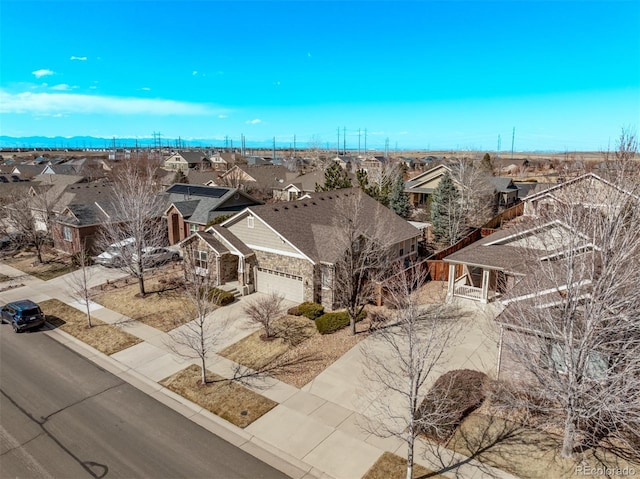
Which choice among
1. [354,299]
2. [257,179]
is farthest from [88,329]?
[257,179]

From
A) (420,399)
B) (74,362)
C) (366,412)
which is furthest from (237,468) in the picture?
(74,362)


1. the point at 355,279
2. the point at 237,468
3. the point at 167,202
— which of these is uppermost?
the point at 167,202

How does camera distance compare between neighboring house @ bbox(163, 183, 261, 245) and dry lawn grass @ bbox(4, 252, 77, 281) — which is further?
neighboring house @ bbox(163, 183, 261, 245)

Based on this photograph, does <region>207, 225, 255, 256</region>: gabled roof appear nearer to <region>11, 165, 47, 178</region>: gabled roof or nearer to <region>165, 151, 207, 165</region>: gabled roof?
<region>11, 165, 47, 178</region>: gabled roof

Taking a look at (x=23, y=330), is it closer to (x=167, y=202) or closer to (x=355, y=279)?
(x=355, y=279)

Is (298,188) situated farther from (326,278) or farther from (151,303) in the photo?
(326,278)

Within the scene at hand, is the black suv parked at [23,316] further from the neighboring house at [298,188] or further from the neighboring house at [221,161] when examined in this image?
the neighboring house at [221,161]

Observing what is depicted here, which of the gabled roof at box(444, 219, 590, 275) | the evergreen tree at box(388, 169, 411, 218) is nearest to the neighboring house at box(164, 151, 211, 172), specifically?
the evergreen tree at box(388, 169, 411, 218)
